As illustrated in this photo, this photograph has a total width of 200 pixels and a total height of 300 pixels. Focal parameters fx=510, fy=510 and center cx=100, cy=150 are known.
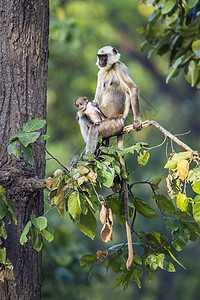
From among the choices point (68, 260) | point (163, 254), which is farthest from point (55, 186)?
point (68, 260)

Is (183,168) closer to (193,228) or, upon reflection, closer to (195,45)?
(193,228)

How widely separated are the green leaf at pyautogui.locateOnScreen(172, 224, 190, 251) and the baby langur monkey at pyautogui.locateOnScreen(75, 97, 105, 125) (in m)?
1.18

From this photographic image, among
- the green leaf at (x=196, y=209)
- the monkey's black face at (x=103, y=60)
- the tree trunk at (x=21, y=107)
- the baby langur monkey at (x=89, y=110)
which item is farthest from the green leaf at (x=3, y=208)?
the monkey's black face at (x=103, y=60)

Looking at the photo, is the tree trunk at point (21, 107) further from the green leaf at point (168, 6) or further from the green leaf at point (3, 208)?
the green leaf at point (168, 6)

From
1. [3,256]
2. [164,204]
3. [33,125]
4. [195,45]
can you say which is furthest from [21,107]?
[195,45]

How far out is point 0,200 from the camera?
210 centimetres

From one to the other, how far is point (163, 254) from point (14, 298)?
72cm

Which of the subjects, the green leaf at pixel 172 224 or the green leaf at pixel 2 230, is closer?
the green leaf at pixel 2 230

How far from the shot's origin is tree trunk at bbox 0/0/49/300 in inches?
93.2

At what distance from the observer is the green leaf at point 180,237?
Result: 2.37m

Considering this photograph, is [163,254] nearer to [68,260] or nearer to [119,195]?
[119,195]

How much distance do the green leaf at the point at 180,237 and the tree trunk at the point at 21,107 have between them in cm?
66

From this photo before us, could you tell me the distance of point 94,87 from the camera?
10828mm

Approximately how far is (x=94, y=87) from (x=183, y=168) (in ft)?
28.7
